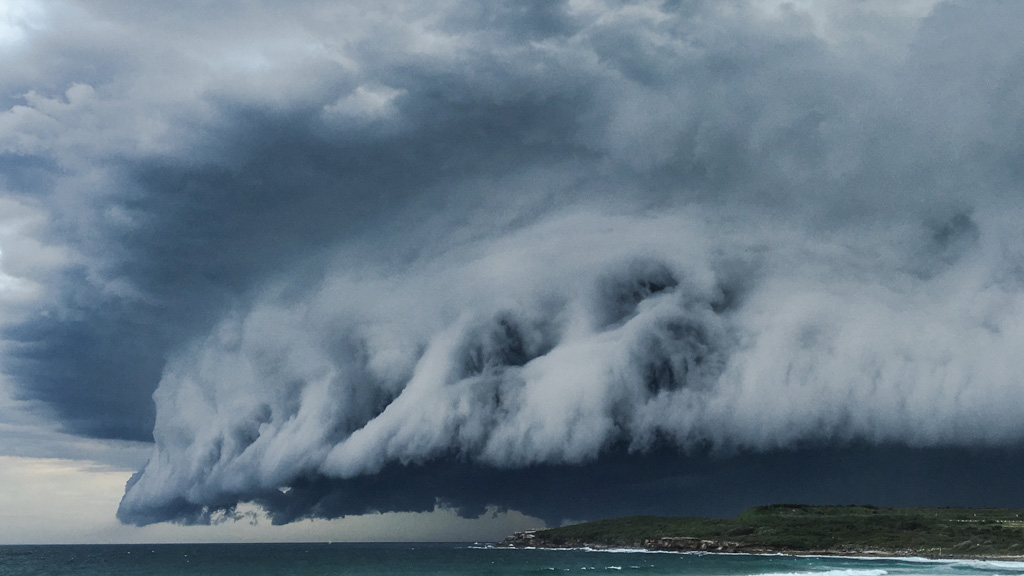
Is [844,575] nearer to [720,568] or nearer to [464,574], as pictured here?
[720,568]

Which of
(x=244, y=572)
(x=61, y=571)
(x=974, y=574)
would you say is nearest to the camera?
(x=974, y=574)

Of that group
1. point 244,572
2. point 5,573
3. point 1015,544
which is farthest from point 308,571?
point 1015,544

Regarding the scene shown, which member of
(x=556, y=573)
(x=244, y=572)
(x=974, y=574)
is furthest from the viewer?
(x=244, y=572)

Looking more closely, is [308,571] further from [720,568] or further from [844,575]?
[844,575]

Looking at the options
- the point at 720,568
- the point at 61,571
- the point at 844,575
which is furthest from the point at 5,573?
the point at 844,575

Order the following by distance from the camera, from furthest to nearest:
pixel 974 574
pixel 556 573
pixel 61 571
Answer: pixel 61 571 < pixel 556 573 < pixel 974 574

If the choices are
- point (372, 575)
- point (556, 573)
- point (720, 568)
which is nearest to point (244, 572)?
point (372, 575)

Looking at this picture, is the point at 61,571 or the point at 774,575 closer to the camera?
the point at 774,575

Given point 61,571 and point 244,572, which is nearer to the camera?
point 244,572

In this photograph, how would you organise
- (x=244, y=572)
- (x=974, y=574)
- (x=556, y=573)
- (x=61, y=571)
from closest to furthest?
(x=974, y=574)
(x=556, y=573)
(x=244, y=572)
(x=61, y=571)
